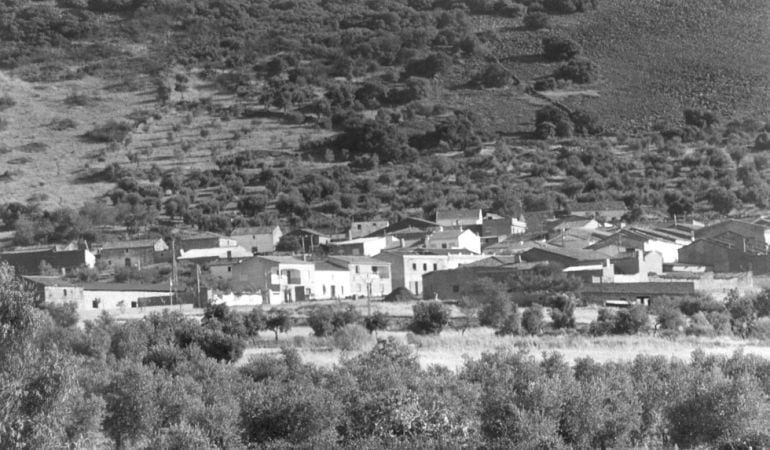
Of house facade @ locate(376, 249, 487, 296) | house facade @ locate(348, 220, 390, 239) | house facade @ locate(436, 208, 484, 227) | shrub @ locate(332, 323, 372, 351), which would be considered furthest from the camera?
house facade @ locate(348, 220, 390, 239)

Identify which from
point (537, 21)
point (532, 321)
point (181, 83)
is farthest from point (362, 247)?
point (537, 21)

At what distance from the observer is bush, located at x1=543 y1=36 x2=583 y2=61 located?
493 ft

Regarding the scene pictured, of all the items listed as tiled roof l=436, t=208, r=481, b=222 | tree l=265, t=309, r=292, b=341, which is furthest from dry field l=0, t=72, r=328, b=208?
tree l=265, t=309, r=292, b=341

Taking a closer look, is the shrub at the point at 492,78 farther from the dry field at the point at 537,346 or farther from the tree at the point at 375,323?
the dry field at the point at 537,346

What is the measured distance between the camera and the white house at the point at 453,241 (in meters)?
77.5

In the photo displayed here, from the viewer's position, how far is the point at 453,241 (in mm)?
77688

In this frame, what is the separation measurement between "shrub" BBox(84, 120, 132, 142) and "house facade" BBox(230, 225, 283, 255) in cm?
3978

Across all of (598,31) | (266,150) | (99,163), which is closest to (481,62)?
(598,31)

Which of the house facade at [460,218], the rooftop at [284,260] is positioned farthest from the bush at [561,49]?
the rooftop at [284,260]

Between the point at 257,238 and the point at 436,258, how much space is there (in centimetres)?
1763

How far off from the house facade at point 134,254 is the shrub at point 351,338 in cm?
3458

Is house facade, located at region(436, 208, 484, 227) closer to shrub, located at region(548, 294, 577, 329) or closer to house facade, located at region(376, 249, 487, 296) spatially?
house facade, located at region(376, 249, 487, 296)

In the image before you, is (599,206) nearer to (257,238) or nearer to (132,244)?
(257,238)

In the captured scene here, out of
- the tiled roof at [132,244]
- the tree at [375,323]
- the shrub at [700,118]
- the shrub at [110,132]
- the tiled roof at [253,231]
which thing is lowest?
the tree at [375,323]
